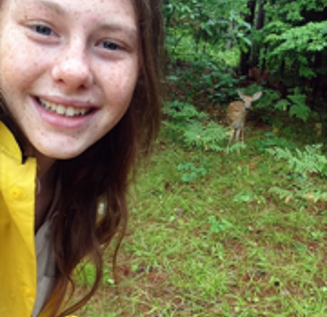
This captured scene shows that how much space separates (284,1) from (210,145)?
269cm

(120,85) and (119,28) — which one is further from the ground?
(119,28)

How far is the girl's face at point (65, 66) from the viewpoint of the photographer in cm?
81

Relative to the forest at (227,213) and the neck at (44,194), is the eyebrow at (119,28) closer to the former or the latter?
the neck at (44,194)

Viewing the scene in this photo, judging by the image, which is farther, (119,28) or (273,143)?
(273,143)

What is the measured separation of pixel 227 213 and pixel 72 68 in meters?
2.50

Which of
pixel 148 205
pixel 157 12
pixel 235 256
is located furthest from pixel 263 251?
pixel 157 12

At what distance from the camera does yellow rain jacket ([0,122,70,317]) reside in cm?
84

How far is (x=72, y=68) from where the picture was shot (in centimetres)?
80

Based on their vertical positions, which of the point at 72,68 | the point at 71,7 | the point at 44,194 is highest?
the point at 71,7

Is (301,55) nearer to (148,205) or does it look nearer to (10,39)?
(148,205)

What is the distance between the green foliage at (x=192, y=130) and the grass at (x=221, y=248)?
344mm

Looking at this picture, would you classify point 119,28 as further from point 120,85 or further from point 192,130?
point 192,130

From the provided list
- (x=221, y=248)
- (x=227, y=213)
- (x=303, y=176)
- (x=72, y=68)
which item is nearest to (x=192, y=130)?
(x=227, y=213)

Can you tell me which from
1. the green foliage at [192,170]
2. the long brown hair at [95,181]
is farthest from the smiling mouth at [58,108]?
the green foliage at [192,170]
